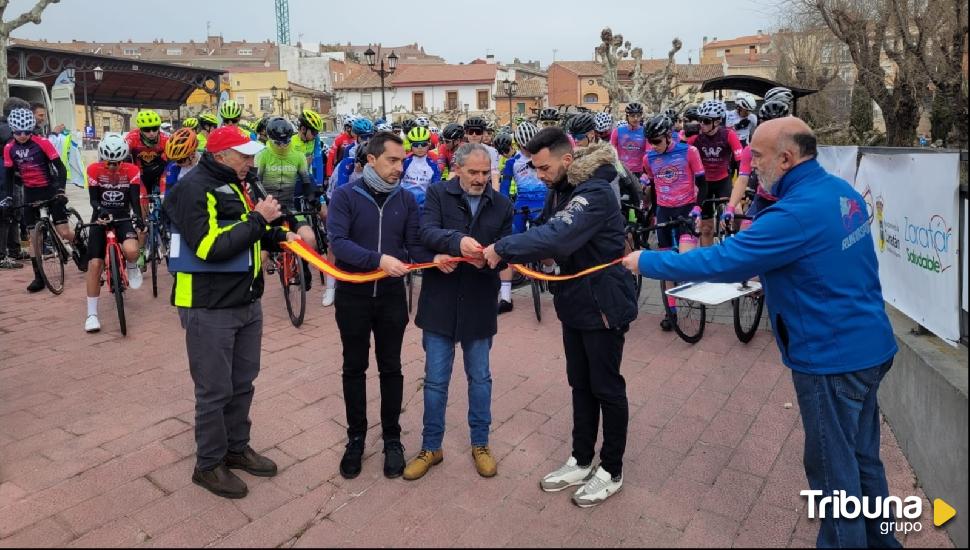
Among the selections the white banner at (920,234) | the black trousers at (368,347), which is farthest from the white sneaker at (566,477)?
the white banner at (920,234)

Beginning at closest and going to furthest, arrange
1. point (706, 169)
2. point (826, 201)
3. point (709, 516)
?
point (826, 201), point (709, 516), point (706, 169)

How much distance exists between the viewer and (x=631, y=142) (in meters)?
9.95

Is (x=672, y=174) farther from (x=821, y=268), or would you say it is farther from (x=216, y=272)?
(x=216, y=272)

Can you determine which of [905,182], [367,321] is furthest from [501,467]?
[905,182]

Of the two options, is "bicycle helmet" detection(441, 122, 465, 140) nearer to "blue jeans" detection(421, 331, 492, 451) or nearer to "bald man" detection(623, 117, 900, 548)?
"blue jeans" detection(421, 331, 492, 451)

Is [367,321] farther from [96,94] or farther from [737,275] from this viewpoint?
[96,94]

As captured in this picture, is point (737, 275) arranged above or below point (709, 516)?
above

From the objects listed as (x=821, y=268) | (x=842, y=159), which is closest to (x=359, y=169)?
(x=842, y=159)

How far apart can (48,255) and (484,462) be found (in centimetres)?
806

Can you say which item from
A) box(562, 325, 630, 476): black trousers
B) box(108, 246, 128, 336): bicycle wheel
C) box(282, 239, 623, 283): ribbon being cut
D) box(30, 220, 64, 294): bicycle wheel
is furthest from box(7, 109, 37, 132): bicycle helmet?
box(562, 325, 630, 476): black trousers

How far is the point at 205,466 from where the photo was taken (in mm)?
3887

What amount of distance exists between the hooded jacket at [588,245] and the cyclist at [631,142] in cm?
645

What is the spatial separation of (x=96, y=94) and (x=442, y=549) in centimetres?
4243

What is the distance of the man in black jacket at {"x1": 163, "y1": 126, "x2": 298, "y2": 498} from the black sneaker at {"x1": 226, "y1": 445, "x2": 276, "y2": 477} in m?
0.17
